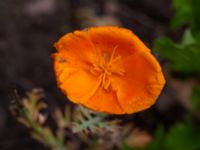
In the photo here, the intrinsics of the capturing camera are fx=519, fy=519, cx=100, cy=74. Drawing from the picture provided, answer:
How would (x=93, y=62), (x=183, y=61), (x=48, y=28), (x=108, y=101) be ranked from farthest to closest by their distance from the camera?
(x=48, y=28) < (x=183, y=61) < (x=93, y=62) < (x=108, y=101)

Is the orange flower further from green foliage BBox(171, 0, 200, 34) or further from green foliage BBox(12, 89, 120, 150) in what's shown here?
green foliage BBox(171, 0, 200, 34)

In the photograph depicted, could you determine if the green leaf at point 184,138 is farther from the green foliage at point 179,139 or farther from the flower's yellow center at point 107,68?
the flower's yellow center at point 107,68

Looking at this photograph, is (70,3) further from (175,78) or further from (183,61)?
(183,61)

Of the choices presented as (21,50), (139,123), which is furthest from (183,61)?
(21,50)

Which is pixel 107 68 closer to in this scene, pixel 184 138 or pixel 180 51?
pixel 180 51

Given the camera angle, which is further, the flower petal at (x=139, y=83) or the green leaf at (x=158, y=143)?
the green leaf at (x=158, y=143)

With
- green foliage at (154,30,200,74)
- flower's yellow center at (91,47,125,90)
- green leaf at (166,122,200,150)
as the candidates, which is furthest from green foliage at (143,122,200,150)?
flower's yellow center at (91,47,125,90)

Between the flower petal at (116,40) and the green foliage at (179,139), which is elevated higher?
the flower petal at (116,40)

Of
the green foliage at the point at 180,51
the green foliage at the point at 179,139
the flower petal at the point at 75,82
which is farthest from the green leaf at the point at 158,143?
the flower petal at the point at 75,82
